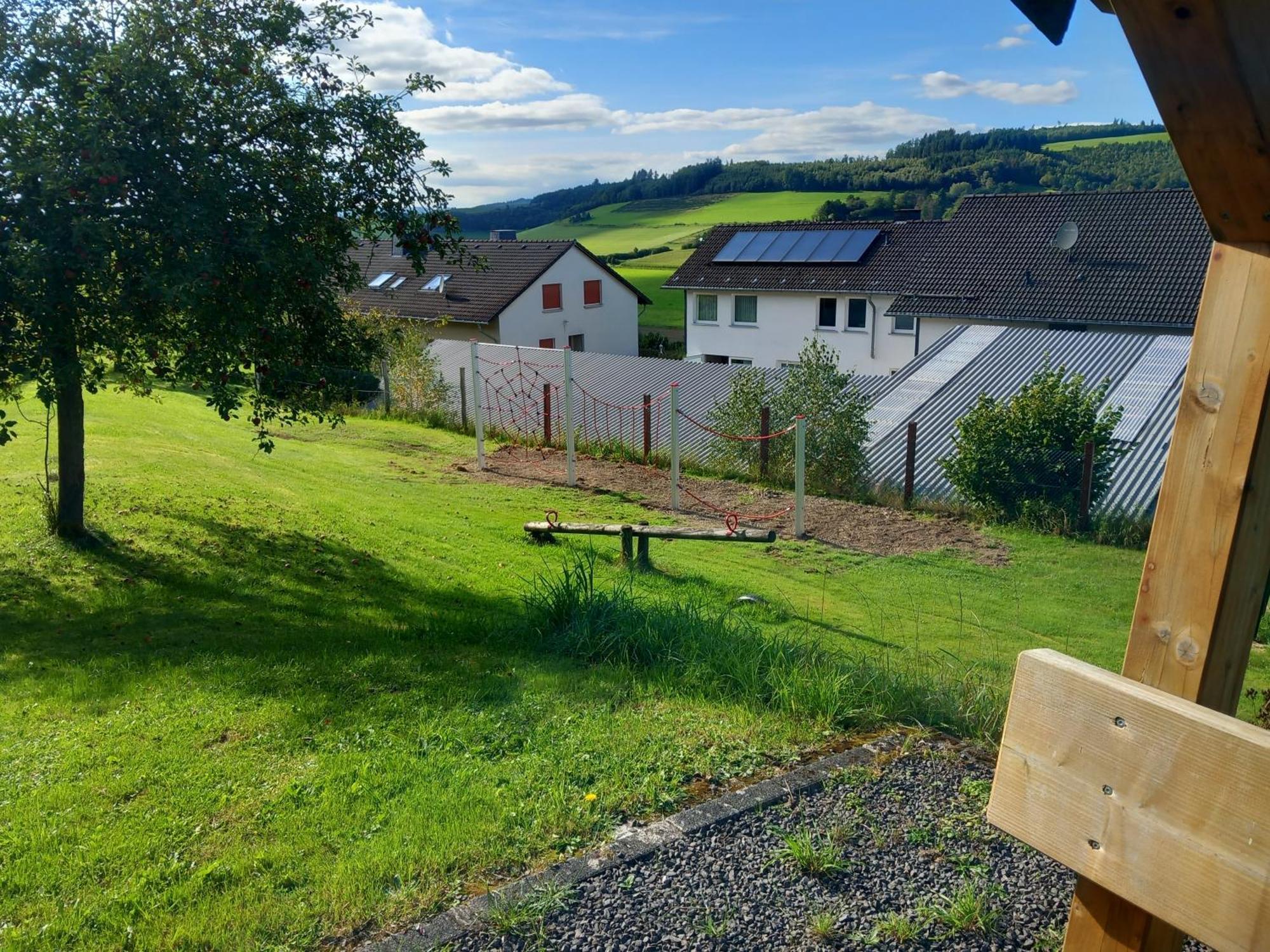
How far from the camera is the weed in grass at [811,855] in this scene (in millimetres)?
3441

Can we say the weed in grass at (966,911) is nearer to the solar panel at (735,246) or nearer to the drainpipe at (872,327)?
the drainpipe at (872,327)

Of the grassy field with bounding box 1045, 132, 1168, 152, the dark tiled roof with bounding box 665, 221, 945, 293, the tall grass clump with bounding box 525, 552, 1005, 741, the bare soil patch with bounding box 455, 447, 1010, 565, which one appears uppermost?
the grassy field with bounding box 1045, 132, 1168, 152

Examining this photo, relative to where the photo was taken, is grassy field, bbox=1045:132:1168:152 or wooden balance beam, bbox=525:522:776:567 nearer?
wooden balance beam, bbox=525:522:776:567

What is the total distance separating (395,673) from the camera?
6238mm

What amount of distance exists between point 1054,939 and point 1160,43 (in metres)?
2.57

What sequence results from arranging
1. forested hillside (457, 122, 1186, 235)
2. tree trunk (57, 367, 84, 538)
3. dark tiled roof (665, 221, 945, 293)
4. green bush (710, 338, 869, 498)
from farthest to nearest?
forested hillside (457, 122, 1186, 235), dark tiled roof (665, 221, 945, 293), green bush (710, 338, 869, 498), tree trunk (57, 367, 84, 538)

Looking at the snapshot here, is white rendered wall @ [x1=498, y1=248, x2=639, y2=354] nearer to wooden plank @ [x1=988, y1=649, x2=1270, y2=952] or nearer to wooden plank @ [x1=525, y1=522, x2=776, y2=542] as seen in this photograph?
wooden plank @ [x1=525, y1=522, x2=776, y2=542]

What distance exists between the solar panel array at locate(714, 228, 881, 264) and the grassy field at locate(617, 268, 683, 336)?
1538 centimetres

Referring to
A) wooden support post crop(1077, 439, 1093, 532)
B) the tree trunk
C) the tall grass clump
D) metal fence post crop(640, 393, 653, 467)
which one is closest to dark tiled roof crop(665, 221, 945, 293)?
metal fence post crop(640, 393, 653, 467)

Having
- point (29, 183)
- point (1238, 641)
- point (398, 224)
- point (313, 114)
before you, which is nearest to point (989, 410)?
point (398, 224)

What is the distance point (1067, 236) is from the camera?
32.7 meters

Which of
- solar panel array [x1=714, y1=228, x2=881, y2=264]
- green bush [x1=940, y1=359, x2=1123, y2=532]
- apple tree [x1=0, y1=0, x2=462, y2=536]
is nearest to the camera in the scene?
apple tree [x1=0, y1=0, x2=462, y2=536]

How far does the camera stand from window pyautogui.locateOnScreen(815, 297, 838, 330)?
3869 cm

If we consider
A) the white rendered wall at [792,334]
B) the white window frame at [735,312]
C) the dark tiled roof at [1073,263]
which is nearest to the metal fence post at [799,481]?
the dark tiled roof at [1073,263]
